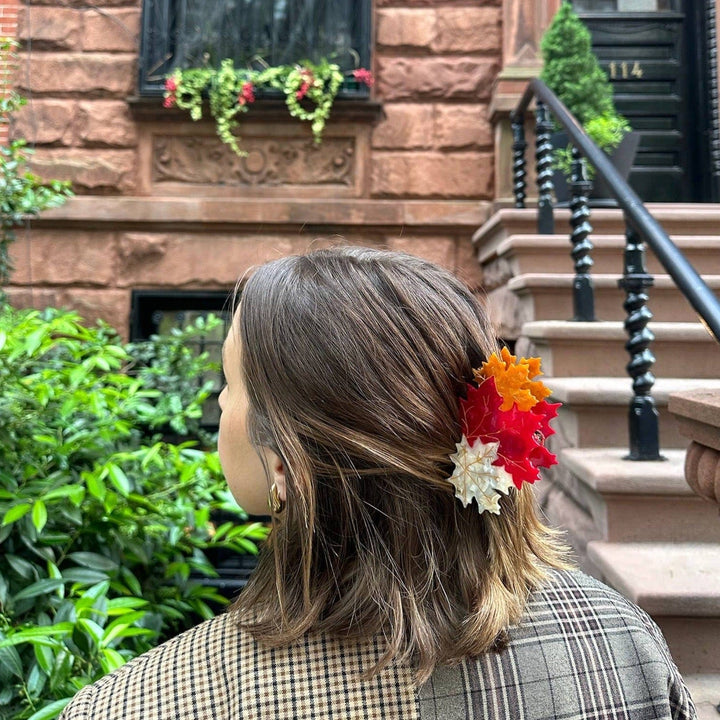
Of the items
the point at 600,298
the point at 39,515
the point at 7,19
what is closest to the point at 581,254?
the point at 600,298

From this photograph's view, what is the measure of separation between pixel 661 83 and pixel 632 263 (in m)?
3.86

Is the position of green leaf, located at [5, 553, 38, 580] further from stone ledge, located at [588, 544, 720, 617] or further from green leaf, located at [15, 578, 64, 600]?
stone ledge, located at [588, 544, 720, 617]

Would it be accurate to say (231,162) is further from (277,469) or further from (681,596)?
(277,469)

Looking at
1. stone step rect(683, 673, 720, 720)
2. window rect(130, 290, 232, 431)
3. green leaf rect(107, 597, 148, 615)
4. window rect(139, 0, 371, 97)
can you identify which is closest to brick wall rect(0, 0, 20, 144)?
window rect(139, 0, 371, 97)

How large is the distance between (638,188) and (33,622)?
5360mm

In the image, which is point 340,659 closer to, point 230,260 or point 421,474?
point 421,474

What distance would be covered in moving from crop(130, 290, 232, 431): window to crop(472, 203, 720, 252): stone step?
2.02 m

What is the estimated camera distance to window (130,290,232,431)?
479cm

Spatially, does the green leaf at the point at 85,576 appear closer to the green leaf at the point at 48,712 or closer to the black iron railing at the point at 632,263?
the green leaf at the point at 48,712

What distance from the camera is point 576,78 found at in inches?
179

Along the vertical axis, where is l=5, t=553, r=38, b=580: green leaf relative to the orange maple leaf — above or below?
below

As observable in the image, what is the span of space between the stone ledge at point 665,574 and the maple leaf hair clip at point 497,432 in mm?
1195

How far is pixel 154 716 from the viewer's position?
841mm

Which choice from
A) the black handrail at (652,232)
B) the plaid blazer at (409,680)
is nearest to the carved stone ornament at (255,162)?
the black handrail at (652,232)
